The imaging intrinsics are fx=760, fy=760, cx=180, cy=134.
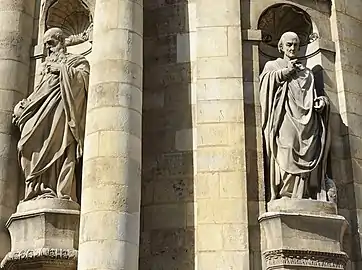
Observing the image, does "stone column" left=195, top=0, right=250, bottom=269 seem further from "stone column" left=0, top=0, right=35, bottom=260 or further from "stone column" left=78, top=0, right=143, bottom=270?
"stone column" left=0, top=0, right=35, bottom=260

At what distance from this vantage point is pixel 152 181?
551 inches

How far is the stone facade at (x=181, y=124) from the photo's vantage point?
12.7m

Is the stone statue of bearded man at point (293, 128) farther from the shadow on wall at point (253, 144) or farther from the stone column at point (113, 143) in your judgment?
the stone column at point (113, 143)

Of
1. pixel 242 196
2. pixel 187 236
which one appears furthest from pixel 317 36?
pixel 187 236

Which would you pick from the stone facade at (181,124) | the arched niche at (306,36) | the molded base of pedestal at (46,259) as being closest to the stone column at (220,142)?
the stone facade at (181,124)

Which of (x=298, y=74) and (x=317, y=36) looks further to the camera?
(x=317, y=36)

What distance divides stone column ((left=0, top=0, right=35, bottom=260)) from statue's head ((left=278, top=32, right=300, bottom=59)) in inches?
207

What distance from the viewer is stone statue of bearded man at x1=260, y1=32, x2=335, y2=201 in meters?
13.4

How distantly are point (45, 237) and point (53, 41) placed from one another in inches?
Result: 156

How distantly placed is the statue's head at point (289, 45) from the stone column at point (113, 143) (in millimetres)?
2736

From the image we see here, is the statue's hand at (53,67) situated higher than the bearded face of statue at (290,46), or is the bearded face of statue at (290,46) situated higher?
the bearded face of statue at (290,46)

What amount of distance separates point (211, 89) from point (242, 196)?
214cm

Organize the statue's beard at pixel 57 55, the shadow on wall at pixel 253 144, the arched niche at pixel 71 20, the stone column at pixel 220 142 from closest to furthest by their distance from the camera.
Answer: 1. the stone column at pixel 220 142
2. the shadow on wall at pixel 253 144
3. the statue's beard at pixel 57 55
4. the arched niche at pixel 71 20

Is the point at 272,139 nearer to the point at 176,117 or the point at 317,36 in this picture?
the point at 176,117
